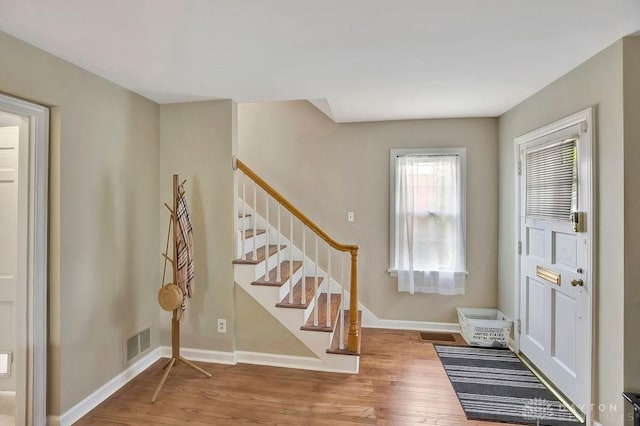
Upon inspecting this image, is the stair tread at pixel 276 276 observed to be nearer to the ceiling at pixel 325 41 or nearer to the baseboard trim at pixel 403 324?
the baseboard trim at pixel 403 324

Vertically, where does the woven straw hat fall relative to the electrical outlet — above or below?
above

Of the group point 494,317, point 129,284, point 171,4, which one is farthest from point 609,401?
point 129,284

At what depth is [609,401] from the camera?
1.80 meters

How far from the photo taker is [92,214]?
218 centimetres

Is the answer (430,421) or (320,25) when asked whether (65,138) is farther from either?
(430,421)

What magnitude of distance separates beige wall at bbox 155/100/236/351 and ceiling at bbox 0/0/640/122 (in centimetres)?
27

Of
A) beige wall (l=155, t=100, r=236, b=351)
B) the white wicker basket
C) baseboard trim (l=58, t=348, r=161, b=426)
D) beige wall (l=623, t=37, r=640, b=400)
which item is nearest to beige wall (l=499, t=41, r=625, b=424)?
beige wall (l=623, t=37, r=640, b=400)

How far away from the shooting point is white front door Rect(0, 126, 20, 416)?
6.34ft

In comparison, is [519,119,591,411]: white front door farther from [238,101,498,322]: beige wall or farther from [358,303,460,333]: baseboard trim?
[358,303,460,333]: baseboard trim

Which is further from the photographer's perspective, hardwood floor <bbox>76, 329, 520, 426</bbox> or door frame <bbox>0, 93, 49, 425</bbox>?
hardwood floor <bbox>76, 329, 520, 426</bbox>

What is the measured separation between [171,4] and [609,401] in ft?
10.6

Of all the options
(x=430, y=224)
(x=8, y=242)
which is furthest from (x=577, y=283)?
(x=8, y=242)

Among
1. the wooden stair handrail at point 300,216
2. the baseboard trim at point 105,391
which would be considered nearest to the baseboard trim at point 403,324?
the wooden stair handrail at point 300,216

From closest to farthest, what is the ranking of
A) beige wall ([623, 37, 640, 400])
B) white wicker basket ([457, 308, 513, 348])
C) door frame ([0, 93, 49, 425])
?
beige wall ([623, 37, 640, 400]), door frame ([0, 93, 49, 425]), white wicker basket ([457, 308, 513, 348])
